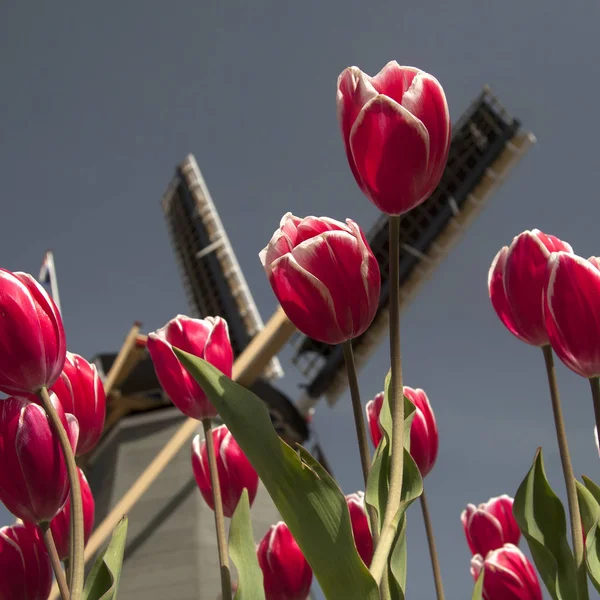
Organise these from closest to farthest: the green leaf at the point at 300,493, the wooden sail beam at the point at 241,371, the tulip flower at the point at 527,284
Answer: the green leaf at the point at 300,493
the tulip flower at the point at 527,284
the wooden sail beam at the point at 241,371

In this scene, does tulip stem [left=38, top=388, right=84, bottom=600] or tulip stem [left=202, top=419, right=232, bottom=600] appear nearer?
tulip stem [left=38, top=388, right=84, bottom=600]

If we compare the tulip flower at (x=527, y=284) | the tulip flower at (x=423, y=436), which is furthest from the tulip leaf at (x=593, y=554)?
the tulip flower at (x=423, y=436)

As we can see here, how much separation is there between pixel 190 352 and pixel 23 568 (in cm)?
40

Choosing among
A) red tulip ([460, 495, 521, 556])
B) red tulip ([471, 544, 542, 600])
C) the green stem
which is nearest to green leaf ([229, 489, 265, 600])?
the green stem

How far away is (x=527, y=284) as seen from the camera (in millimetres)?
1065

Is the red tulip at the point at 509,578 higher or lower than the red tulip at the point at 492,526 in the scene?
higher

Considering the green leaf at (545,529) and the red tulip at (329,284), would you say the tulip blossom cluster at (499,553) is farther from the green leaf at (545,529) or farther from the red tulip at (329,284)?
the red tulip at (329,284)

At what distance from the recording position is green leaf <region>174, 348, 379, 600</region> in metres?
0.73

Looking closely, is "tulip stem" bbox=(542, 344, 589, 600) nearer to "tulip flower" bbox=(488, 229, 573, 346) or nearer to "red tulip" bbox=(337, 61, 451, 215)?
"tulip flower" bbox=(488, 229, 573, 346)

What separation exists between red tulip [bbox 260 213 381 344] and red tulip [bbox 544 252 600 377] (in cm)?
23

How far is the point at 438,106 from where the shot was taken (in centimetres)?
91

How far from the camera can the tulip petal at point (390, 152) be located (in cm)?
89

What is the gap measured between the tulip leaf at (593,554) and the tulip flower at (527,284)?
29 cm

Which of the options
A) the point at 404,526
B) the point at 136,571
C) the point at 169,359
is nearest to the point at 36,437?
the point at 169,359
